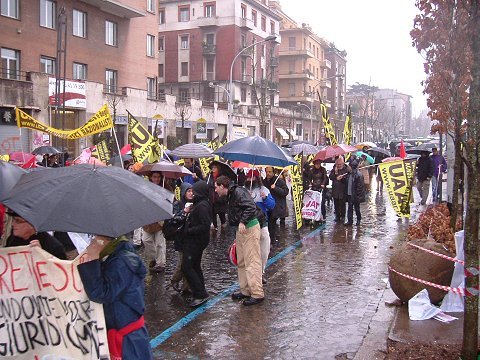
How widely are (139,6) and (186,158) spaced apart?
92.0ft

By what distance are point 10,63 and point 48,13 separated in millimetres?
4178

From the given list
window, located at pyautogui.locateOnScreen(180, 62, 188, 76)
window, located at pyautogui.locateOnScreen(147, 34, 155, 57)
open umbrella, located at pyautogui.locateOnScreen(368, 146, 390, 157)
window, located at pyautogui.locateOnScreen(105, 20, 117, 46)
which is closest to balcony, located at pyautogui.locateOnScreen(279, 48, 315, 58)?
window, located at pyautogui.locateOnScreen(180, 62, 188, 76)

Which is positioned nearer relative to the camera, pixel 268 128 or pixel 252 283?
pixel 252 283

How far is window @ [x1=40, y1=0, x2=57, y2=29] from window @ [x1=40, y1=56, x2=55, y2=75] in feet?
6.07

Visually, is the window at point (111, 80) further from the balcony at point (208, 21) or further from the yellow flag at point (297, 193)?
the yellow flag at point (297, 193)

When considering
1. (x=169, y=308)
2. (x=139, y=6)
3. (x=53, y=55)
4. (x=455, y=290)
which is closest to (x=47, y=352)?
(x=169, y=308)

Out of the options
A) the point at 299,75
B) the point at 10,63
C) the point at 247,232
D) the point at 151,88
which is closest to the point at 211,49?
the point at 151,88

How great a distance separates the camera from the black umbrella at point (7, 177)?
3.92 metres

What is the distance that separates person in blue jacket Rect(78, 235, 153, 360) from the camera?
11.3 ft

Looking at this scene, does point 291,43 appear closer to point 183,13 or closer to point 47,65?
point 183,13

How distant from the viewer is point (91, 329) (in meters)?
3.53

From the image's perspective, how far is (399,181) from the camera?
929 centimetres

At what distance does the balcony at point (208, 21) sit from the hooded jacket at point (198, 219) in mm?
54419

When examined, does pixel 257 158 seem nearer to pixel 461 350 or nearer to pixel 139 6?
pixel 461 350
